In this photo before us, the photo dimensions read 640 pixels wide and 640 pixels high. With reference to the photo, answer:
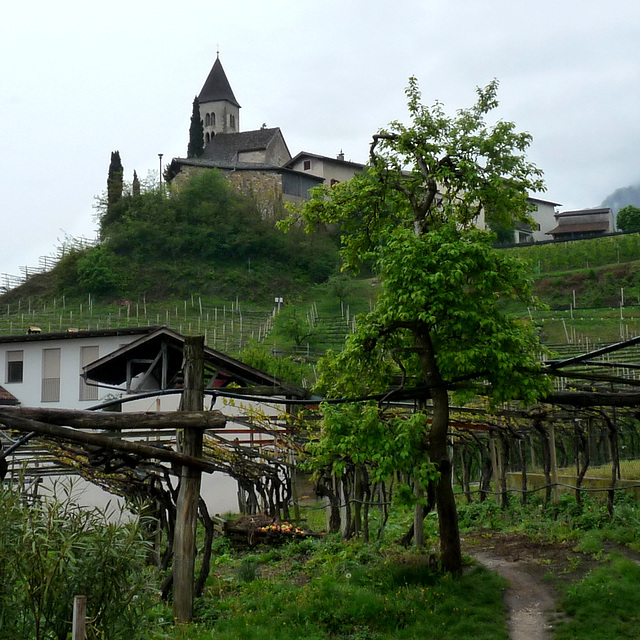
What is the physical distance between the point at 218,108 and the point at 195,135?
339 inches

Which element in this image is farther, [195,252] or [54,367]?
[195,252]

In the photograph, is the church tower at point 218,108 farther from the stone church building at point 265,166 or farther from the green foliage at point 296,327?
the green foliage at point 296,327

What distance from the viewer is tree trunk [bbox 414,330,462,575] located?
11.8 meters

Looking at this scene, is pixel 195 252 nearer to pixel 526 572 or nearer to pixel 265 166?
pixel 265 166

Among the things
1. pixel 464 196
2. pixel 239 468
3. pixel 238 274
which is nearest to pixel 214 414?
pixel 464 196

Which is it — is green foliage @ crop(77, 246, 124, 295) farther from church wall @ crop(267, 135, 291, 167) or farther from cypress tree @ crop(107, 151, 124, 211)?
church wall @ crop(267, 135, 291, 167)

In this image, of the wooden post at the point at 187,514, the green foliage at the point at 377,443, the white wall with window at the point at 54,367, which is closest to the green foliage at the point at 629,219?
the white wall with window at the point at 54,367

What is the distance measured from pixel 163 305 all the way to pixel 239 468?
5021 cm

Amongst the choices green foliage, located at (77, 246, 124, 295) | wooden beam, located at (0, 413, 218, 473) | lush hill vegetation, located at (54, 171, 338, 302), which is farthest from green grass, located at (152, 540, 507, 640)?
green foliage, located at (77, 246, 124, 295)

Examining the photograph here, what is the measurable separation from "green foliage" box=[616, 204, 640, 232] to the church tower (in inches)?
1799

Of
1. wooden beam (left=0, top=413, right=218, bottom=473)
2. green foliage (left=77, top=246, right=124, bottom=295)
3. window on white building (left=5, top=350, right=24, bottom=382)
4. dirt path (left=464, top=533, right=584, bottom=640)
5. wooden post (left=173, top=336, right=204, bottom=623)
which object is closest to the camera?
wooden beam (left=0, top=413, right=218, bottom=473)

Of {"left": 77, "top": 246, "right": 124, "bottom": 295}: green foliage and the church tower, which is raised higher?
the church tower

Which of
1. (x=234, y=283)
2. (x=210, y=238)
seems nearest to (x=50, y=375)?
(x=234, y=283)

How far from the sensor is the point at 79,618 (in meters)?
5.37
